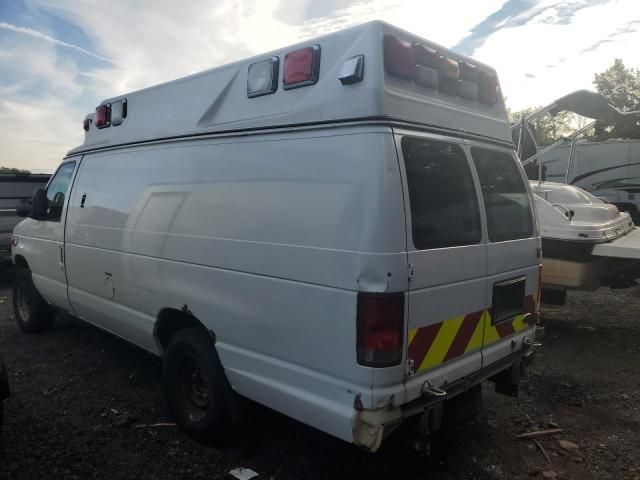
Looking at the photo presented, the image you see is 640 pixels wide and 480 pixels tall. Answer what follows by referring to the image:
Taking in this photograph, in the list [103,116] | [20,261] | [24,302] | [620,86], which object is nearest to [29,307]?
[24,302]

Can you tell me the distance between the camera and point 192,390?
3625 mm

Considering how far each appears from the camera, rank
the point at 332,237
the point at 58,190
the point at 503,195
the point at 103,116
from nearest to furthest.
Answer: the point at 332,237
the point at 503,195
the point at 103,116
the point at 58,190

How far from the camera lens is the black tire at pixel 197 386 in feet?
10.7

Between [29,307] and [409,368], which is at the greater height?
[409,368]

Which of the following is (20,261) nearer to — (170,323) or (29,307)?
(29,307)

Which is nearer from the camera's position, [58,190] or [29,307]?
[58,190]

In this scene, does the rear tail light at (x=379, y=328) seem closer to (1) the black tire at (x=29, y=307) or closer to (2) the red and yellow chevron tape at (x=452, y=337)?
(2) the red and yellow chevron tape at (x=452, y=337)

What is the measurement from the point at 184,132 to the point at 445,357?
7.60 feet

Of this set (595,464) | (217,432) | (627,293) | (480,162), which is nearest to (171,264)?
(217,432)

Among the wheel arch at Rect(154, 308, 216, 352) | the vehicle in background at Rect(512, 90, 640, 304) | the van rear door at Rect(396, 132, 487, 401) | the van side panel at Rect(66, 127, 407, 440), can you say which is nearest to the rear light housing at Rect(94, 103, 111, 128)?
the van side panel at Rect(66, 127, 407, 440)

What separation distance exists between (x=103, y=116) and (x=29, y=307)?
2.78 m

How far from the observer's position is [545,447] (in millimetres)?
3525

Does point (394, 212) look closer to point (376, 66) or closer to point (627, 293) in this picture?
point (376, 66)

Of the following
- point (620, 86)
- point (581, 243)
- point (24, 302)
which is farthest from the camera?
point (620, 86)
